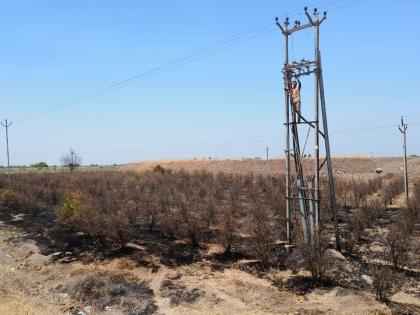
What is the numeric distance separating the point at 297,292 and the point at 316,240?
1.57 m

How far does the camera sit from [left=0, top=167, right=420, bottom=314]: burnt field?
984 cm

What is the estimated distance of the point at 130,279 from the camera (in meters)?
11.9

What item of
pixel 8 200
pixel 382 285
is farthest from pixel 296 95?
pixel 8 200

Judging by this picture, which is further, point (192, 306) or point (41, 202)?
point (41, 202)

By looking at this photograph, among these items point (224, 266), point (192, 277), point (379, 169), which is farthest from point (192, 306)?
point (379, 169)

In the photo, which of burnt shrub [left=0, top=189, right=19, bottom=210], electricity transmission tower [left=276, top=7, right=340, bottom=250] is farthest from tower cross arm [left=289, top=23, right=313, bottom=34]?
burnt shrub [left=0, top=189, right=19, bottom=210]

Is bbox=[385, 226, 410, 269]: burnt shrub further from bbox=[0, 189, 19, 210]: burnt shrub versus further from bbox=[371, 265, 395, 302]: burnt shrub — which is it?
bbox=[0, 189, 19, 210]: burnt shrub

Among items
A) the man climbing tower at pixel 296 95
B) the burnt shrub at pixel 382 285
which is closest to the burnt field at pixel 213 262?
the burnt shrub at pixel 382 285

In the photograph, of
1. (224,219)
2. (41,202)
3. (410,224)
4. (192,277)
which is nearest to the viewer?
(192,277)

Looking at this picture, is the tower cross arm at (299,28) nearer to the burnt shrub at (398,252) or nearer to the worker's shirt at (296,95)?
the worker's shirt at (296,95)

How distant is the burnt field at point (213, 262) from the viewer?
32.3 feet

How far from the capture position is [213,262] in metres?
12.8

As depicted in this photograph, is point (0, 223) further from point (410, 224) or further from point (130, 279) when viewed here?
point (410, 224)

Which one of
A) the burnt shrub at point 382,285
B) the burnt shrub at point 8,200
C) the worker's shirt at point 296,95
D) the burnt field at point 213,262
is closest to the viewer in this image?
the burnt shrub at point 382,285
